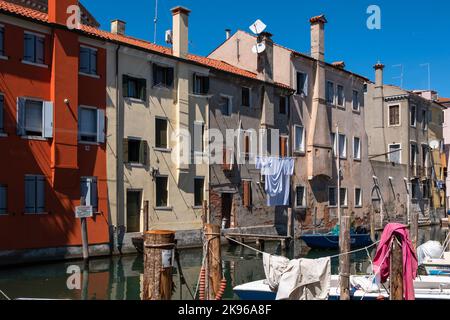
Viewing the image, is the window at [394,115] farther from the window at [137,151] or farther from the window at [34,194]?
the window at [34,194]

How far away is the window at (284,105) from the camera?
101 ft

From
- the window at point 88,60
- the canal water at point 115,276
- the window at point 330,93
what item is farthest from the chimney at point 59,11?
the window at point 330,93

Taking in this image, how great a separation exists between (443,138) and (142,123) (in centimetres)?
3542

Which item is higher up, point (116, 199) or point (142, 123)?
point (142, 123)

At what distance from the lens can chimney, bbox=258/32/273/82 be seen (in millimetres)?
29672

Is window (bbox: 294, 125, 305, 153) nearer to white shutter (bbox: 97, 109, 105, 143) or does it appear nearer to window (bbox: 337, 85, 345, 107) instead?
window (bbox: 337, 85, 345, 107)

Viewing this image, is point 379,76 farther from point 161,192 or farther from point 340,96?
point 161,192

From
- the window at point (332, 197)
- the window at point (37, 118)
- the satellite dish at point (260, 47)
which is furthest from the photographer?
the window at point (332, 197)

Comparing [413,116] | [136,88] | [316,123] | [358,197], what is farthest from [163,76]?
[413,116]

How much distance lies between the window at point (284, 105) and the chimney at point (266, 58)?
57.9 inches
